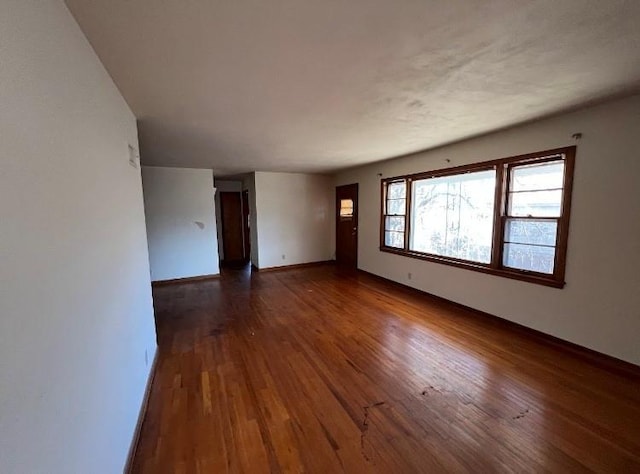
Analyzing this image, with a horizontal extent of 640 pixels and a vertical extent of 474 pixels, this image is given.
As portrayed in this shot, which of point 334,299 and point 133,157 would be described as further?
point 334,299

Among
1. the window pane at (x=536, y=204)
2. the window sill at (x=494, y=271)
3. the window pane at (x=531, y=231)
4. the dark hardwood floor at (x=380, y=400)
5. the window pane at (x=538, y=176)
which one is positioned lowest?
the dark hardwood floor at (x=380, y=400)

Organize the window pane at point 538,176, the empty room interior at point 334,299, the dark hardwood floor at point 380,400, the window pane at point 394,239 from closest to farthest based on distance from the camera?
1. the empty room interior at point 334,299
2. the dark hardwood floor at point 380,400
3. the window pane at point 538,176
4. the window pane at point 394,239

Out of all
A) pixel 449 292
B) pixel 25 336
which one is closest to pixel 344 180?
pixel 449 292

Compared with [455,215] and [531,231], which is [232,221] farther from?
[531,231]

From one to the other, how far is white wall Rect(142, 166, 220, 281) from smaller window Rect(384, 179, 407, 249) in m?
3.58

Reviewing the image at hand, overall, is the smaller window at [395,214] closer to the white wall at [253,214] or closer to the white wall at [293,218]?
the white wall at [293,218]

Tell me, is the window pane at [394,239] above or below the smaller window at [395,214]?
below

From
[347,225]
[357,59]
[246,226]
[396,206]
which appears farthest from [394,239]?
[246,226]

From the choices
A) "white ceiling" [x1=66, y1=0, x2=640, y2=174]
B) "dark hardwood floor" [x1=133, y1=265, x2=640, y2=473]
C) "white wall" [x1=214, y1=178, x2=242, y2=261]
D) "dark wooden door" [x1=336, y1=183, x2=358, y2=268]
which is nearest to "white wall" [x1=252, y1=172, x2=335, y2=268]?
"dark wooden door" [x1=336, y1=183, x2=358, y2=268]

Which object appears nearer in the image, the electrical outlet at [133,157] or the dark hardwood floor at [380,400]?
the dark hardwood floor at [380,400]

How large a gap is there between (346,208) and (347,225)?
41 cm

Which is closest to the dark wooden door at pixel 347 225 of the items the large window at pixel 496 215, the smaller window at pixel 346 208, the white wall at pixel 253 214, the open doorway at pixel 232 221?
the smaller window at pixel 346 208

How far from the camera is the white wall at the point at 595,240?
235cm

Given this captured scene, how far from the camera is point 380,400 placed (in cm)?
210
